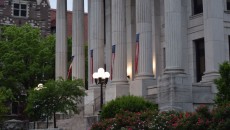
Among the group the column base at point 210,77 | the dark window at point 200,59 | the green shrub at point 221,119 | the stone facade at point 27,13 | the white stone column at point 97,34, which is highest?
the stone facade at point 27,13

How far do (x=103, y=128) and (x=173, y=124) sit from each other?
5257 mm

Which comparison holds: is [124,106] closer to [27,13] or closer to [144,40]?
[144,40]

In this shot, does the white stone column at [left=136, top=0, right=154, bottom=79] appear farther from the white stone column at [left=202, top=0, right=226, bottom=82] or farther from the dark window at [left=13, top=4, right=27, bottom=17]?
the dark window at [left=13, top=4, right=27, bottom=17]

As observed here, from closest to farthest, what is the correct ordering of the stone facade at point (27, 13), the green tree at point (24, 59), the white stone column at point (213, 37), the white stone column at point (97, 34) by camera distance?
the white stone column at point (213, 37) < the white stone column at point (97, 34) < the green tree at point (24, 59) < the stone facade at point (27, 13)

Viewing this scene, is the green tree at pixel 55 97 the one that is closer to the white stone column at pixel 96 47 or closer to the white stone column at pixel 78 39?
the white stone column at pixel 96 47

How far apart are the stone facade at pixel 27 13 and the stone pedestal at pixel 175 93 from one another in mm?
44524

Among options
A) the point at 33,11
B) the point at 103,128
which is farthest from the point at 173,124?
the point at 33,11

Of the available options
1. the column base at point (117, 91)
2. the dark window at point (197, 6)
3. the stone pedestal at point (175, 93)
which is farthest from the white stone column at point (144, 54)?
the dark window at point (197, 6)

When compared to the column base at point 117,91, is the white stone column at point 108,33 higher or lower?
higher

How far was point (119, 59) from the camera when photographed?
1471 inches

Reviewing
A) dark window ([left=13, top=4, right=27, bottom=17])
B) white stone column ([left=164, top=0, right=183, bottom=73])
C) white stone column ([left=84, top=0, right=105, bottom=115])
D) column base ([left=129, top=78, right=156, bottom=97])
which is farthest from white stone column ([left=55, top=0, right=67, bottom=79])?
dark window ([left=13, top=4, right=27, bottom=17])

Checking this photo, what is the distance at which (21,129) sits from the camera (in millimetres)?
41656

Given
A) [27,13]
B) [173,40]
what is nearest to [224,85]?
[173,40]

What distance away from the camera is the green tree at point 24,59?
52.9 metres
